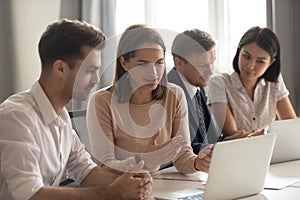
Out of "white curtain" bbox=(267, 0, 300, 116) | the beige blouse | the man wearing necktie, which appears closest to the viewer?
the beige blouse

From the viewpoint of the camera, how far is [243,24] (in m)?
3.99

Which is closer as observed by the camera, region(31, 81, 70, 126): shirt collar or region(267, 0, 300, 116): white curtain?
region(31, 81, 70, 126): shirt collar

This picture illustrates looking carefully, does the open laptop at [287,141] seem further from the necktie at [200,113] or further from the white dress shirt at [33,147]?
the white dress shirt at [33,147]

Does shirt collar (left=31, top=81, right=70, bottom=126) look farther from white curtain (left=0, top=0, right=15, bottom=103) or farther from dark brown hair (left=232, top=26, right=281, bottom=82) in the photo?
white curtain (left=0, top=0, right=15, bottom=103)

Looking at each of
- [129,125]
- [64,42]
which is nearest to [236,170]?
[129,125]

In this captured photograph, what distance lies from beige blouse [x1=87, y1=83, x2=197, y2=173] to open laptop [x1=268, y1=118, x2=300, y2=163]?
399 millimetres

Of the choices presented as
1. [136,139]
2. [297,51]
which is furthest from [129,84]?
[297,51]

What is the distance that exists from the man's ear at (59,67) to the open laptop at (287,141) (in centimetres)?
101

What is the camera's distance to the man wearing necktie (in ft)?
7.86

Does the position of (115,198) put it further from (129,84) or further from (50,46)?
(129,84)

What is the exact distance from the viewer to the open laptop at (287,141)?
2.19 meters

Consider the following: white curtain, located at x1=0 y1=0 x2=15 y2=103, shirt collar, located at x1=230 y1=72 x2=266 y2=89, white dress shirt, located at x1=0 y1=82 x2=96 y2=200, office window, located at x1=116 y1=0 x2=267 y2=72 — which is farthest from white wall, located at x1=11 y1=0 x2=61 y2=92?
white dress shirt, located at x1=0 y1=82 x2=96 y2=200

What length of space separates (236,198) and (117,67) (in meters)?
0.77

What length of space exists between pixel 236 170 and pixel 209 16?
257 cm
